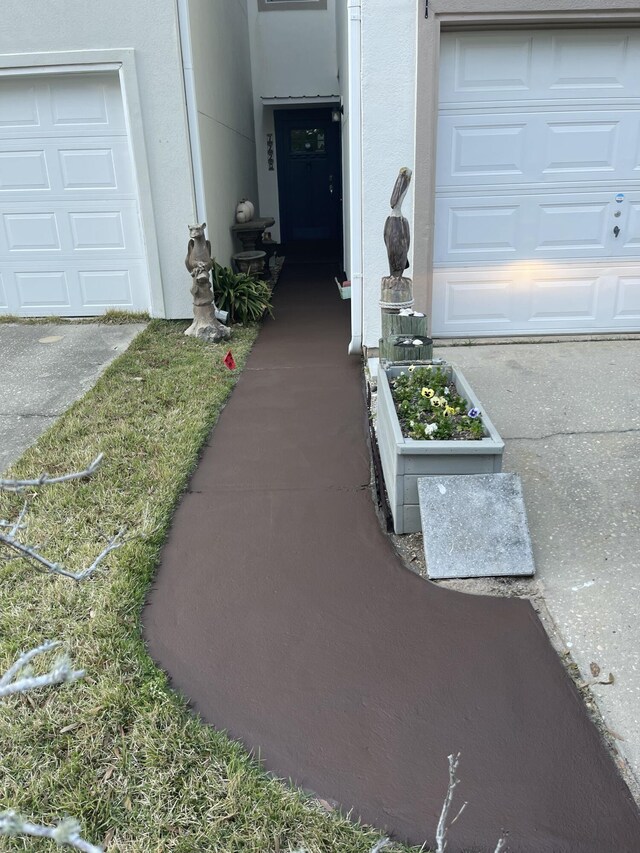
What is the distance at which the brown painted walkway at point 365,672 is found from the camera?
185 cm

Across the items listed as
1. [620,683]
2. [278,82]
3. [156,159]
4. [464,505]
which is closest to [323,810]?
[620,683]

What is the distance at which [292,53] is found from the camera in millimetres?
10750

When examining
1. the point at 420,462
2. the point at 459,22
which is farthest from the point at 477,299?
the point at 420,462

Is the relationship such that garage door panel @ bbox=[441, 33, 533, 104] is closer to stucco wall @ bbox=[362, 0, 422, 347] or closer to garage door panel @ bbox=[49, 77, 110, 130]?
stucco wall @ bbox=[362, 0, 422, 347]

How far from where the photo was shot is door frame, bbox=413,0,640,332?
475 centimetres

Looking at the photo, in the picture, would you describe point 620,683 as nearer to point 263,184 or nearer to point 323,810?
point 323,810

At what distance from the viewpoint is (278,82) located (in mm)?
10922

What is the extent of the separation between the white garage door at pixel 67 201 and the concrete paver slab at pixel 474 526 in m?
4.93

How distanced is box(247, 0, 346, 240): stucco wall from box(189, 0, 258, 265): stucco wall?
445 mm

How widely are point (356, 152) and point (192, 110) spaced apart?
6.95 feet

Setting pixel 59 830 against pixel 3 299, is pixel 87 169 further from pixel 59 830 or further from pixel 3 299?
pixel 59 830

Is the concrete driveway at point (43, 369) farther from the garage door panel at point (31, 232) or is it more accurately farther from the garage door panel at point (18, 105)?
the garage door panel at point (18, 105)

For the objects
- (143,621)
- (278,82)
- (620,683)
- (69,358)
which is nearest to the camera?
(620,683)

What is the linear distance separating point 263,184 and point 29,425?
852cm
